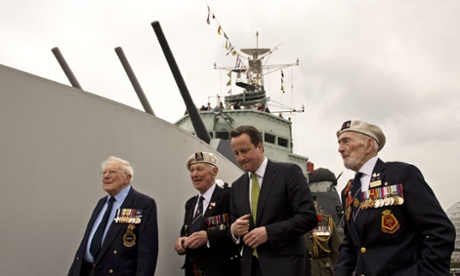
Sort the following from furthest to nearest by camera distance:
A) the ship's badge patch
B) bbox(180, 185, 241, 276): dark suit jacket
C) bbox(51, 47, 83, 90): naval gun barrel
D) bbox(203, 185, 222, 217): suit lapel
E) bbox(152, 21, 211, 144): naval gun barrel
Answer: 1. bbox(51, 47, 83, 90): naval gun barrel
2. bbox(152, 21, 211, 144): naval gun barrel
3. bbox(203, 185, 222, 217): suit lapel
4. bbox(180, 185, 241, 276): dark suit jacket
5. the ship's badge patch

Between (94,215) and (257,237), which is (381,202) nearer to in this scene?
(257,237)

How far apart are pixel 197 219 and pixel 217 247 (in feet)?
0.88

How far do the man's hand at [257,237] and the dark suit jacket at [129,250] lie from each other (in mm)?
566

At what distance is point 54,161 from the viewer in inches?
96.0

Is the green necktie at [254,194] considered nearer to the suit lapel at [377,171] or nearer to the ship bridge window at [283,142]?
the suit lapel at [377,171]

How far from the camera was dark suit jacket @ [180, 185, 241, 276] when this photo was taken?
8.21ft

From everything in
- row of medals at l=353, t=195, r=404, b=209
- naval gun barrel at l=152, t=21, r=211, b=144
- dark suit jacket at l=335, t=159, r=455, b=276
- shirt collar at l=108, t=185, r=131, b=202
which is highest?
naval gun barrel at l=152, t=21, r=211, b=144

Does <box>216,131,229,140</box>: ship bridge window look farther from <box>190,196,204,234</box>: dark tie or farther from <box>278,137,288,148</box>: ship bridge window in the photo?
<box>190,196,204,234</box>: dark tie

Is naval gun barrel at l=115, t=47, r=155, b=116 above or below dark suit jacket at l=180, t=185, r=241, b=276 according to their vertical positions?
above

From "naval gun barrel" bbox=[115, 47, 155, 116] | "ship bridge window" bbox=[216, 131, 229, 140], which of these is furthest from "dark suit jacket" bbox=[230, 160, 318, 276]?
"ship bridge window" bbox=[216, 131, 229, 140]

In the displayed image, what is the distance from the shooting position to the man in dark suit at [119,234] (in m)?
2.32

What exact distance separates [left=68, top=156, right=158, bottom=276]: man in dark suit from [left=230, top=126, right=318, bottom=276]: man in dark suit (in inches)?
18.7

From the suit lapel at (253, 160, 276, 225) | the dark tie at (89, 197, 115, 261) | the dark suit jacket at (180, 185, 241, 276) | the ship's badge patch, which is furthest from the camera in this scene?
the dark suit jacket at (180, 185, 241, 276)

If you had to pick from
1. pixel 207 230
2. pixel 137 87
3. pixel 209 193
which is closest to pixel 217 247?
pixel 207 230
